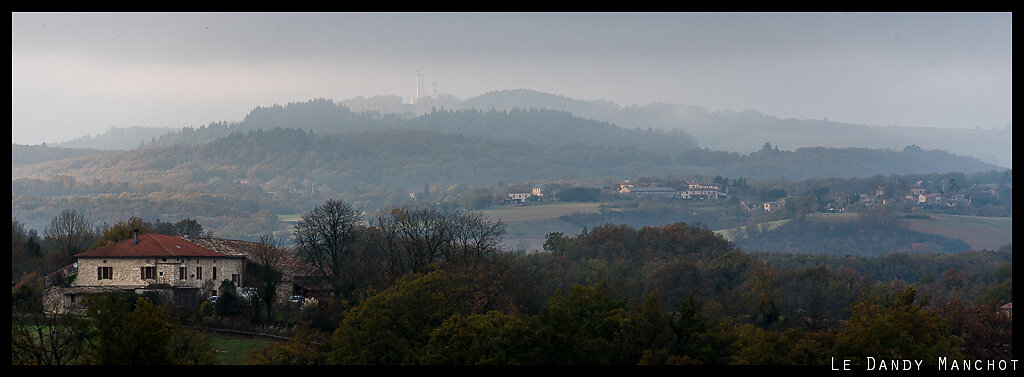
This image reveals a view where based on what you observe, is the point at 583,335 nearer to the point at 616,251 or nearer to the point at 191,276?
the point at 191,276

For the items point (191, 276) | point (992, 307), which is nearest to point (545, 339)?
point (191, 276)

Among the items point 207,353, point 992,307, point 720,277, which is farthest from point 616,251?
point 207,353

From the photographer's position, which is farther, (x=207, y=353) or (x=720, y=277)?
(x=720, y=277)

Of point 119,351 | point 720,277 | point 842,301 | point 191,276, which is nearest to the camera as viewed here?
point 119,351

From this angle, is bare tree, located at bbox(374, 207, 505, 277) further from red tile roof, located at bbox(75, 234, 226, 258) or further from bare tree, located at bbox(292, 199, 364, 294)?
red tile roof, located at bbox(75, 234, 226, 258)

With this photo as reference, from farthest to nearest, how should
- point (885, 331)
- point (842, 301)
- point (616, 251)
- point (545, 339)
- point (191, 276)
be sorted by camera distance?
1. point (616, 251)
2. point (842, 301)
3. point (191, 276)
4. point (885, 331)
5. point (545, 339)

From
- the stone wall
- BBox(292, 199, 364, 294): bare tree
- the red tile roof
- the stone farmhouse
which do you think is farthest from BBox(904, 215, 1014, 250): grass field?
the stone wall

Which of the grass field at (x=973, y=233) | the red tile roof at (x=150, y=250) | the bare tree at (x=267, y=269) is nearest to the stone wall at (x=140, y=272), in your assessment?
the red tile roof at (x=150, y=250)
